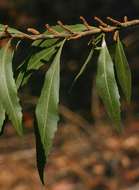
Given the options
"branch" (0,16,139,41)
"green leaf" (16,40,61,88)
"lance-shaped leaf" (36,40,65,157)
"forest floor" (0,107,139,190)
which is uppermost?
"branch" (0,16,139,41)

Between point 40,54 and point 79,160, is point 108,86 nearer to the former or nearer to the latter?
point 40,54

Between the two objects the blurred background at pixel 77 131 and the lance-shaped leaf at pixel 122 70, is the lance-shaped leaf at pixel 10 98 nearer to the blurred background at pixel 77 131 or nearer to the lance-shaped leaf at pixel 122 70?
the lance-shaped leaf at pixel 122 70

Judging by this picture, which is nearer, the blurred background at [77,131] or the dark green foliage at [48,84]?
the dark green foliage at [48,84]

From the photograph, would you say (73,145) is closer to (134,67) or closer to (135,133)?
(135,133)

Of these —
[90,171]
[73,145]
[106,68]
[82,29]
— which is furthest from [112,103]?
[73,145]

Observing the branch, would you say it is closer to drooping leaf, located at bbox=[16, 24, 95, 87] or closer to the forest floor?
drooping leaf, located at bbox=[16, 24, 95, 87]

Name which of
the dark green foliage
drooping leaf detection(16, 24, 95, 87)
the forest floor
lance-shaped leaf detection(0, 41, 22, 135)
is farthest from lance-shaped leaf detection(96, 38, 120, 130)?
the forest floor

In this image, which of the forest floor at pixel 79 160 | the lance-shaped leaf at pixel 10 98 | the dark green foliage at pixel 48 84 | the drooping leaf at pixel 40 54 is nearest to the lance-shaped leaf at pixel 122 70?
the dark green foliage at pixel 48 84

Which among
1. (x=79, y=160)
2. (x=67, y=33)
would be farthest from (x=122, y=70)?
(x=79, y=160)
